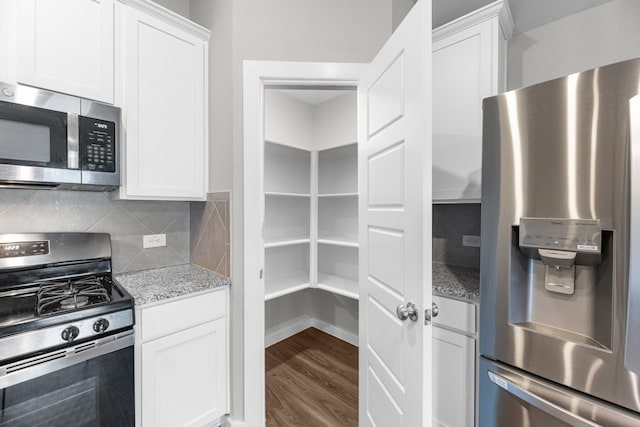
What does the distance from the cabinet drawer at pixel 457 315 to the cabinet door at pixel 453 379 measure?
4 centimetres

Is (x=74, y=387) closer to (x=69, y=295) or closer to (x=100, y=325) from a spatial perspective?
(x=100, y=325)

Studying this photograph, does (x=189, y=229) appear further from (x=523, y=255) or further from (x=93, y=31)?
(x=523, y=255)

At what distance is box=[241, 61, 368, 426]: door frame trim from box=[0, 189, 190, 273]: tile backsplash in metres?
0.70

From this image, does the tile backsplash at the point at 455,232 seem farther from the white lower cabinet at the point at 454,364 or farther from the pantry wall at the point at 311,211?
the pantry wall at the point at 311,211

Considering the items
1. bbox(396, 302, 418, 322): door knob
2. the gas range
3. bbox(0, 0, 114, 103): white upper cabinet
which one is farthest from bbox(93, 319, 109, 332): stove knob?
bbox(396, 302, 418, 322): door knob

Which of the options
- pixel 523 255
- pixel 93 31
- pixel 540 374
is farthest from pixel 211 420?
pixel 93 31

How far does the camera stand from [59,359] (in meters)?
1.04

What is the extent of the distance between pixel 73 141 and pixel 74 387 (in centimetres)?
102

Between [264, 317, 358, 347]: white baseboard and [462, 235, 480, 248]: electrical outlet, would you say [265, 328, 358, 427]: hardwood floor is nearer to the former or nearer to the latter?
[264, 317, 358, 347]: white baseboard

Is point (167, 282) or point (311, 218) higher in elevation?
point (311, 218)

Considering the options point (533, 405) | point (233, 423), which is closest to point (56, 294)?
point (233, 423)

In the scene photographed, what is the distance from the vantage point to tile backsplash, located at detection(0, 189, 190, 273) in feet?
4.56

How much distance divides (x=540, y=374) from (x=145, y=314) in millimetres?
1623

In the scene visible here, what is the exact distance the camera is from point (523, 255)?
3.40 feet
